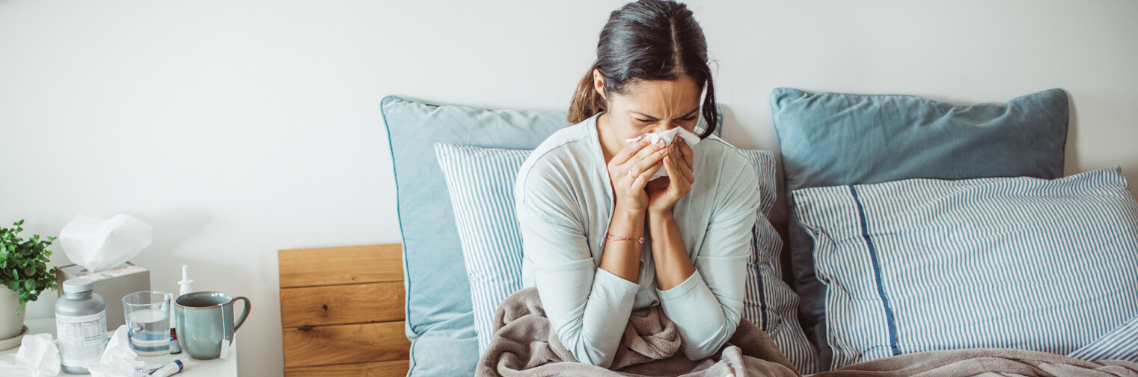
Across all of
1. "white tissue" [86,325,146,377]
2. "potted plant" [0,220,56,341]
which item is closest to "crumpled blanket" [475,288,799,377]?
"white tissue" [86,325,146,377]

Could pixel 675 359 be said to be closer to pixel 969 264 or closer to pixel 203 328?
pixel 969 264

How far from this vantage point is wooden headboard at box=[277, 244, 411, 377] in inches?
58.1

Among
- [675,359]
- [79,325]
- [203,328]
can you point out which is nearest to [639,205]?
[675,359]

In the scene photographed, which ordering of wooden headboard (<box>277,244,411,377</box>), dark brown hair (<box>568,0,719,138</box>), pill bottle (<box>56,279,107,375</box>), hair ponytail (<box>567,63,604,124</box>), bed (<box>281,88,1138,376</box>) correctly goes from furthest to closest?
wooden headboard (<box>277,244,411,377</box>)
bed (<box>281,88,1138,376</box>)
hair ponytail (<box>567,63,604,124</box>)
pill bottle (<box>56,279,107,375</box>)
dark brown hair (<box>568,0,719,138</box>)

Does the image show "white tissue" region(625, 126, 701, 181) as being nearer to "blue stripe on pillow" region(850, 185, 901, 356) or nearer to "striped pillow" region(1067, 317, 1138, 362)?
"blue stripe on pillow" region(850, 185, 901, 356)

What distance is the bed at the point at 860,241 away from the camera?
4.33 feet

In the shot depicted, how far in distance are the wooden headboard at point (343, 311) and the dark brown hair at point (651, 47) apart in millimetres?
756

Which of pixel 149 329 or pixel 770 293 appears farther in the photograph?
pixel 770 293

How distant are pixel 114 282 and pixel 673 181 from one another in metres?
1.07

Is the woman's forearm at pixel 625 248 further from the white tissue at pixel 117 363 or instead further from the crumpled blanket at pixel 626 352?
the white tissue at pixel 117 363

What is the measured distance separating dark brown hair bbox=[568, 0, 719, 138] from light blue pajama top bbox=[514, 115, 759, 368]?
0.16m

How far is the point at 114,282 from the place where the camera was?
1.26m

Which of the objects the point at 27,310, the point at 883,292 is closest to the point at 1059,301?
the point at 883,292

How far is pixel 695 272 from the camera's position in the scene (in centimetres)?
111
